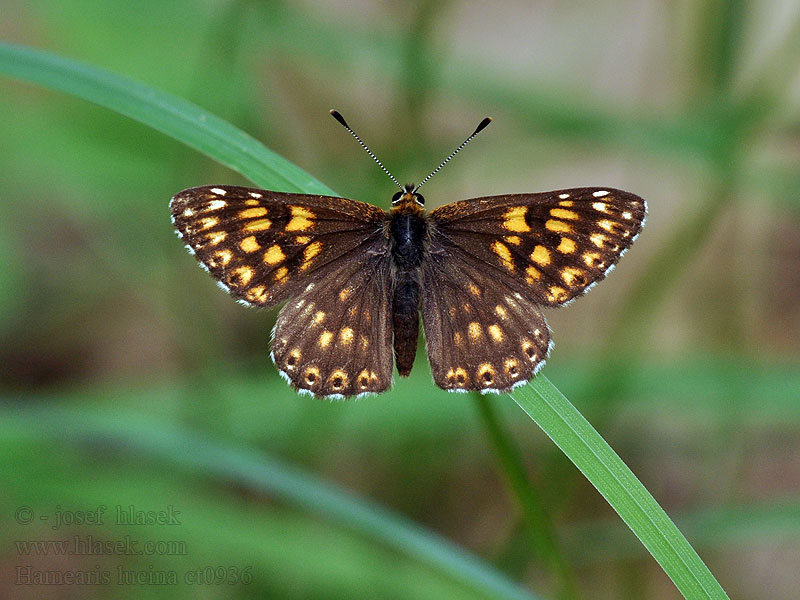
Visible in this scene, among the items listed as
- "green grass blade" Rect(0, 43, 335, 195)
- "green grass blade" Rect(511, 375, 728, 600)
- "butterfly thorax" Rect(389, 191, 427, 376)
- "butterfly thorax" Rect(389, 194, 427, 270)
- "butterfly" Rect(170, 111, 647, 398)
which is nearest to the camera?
"green grass blade" Rect(511, 375, 728, 600)

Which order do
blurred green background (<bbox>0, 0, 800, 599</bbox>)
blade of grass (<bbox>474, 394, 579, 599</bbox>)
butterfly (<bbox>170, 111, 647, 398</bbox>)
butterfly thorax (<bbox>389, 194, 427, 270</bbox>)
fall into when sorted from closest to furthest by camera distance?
1. blade of grass (<bbox>474, 394, 579, 599</bbox>)
2. butterfly (<bbox>170, 111, 647, 398</bbox>)
3. butterfly thorax (<bbox>389, 194, 427, 270</bbox>)
4. blurred green background (<bbox>0, 0, 800, 599</bbox>)

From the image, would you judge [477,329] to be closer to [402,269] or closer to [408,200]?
[402,269]

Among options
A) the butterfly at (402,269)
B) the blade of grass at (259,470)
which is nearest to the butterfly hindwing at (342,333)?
the butterfly at (402,269)

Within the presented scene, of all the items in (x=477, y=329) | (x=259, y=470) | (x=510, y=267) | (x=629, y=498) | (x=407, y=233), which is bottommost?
(x=629, y=498)

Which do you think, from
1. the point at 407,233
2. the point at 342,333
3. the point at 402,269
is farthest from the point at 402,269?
the point at 342,333

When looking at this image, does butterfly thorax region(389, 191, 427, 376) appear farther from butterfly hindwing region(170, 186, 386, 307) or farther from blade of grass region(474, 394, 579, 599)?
blade of grass region(474, 394, 579, 599)

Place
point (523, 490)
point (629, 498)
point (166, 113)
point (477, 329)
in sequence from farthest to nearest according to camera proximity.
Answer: point (477, 329) → point (166, 113) → point (523, 490) → point (629, 498)

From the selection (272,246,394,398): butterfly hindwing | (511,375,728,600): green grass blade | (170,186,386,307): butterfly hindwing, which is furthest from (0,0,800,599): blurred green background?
(511,375,728,600): green grass blade

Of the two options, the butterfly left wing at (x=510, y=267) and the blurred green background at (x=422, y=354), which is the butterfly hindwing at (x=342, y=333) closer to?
the butterfly left wing at (x=510, y=267)
